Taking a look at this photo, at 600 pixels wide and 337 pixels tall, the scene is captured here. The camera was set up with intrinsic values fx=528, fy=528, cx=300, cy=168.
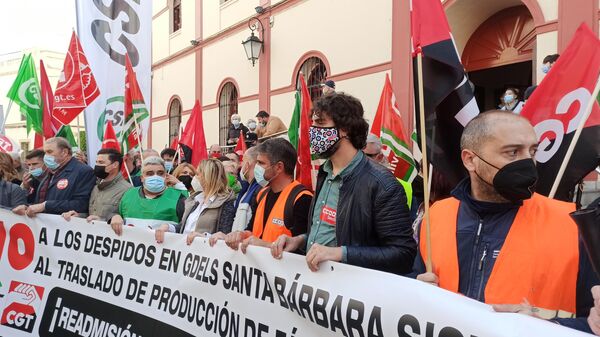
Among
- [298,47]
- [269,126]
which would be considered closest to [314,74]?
[298,47]

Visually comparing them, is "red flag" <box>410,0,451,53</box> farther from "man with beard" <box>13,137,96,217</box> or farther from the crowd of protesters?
"man with beard" <box>13,137,96,217</box>

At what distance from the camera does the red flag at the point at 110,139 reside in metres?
6.16

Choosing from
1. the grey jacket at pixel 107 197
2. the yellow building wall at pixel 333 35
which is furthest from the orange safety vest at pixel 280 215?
the yellow building wall at pixel 333 35

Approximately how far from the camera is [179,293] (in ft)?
10.4

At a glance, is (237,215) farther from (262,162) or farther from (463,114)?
(463,114)

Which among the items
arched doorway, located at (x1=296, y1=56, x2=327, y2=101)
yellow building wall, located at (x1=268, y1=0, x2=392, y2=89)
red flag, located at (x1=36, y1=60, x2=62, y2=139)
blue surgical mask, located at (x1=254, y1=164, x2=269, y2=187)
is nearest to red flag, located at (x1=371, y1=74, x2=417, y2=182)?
blue surgical mask, located at (x1=254, y1=164, x2=269, y2=187)

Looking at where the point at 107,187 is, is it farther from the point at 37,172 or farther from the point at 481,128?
the point at 481,128

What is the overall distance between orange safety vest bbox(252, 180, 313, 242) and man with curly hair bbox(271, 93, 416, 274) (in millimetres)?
426

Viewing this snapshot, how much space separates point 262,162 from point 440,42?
4.87 ft

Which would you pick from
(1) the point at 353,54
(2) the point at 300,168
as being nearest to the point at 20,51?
(1) the point at 353,54

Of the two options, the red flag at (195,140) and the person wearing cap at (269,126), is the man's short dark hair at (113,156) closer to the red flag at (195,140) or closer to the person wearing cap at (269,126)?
the red flag at (195,140)

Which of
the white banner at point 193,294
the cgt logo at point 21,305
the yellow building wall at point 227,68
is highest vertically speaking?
the yellow building wall at point 227,68

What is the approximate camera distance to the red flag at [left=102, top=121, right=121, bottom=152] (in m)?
6.16

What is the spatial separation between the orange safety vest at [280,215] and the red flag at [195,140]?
13.5ft
